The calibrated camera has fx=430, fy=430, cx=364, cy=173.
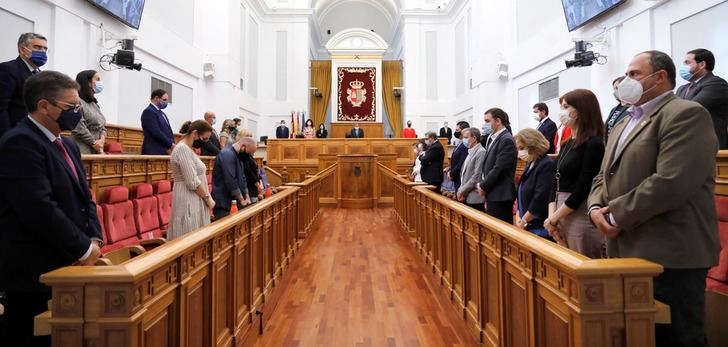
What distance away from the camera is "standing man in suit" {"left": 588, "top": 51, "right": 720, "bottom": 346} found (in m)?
1.38

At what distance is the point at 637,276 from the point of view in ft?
4.13

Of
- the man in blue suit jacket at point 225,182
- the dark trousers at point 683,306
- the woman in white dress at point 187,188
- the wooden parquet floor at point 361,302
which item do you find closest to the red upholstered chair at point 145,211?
the man in blue suit jacket at point 225,182

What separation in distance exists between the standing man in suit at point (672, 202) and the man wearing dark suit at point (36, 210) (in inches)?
75.9

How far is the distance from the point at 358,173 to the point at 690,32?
5.98 m

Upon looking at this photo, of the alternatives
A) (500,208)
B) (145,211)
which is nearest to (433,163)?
(500,208)

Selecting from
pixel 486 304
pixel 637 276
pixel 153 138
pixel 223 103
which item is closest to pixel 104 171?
pixel 153 138

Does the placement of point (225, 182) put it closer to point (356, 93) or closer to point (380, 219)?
point (380, 219)

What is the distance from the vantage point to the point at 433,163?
591 cm

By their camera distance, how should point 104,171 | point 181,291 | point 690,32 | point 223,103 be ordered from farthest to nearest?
1. point 223,103
2. point 690,32
3. point 104,171
4. point 181,291

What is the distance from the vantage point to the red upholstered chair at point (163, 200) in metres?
4.32

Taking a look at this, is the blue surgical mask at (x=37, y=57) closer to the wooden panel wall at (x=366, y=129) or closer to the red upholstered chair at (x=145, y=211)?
the red upholstered chair at (x=145, y=211)

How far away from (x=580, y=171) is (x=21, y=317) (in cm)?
241

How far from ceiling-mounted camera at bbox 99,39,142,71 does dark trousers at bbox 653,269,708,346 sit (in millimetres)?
7290

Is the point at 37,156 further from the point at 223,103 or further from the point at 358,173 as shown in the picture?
the point at 223,103
